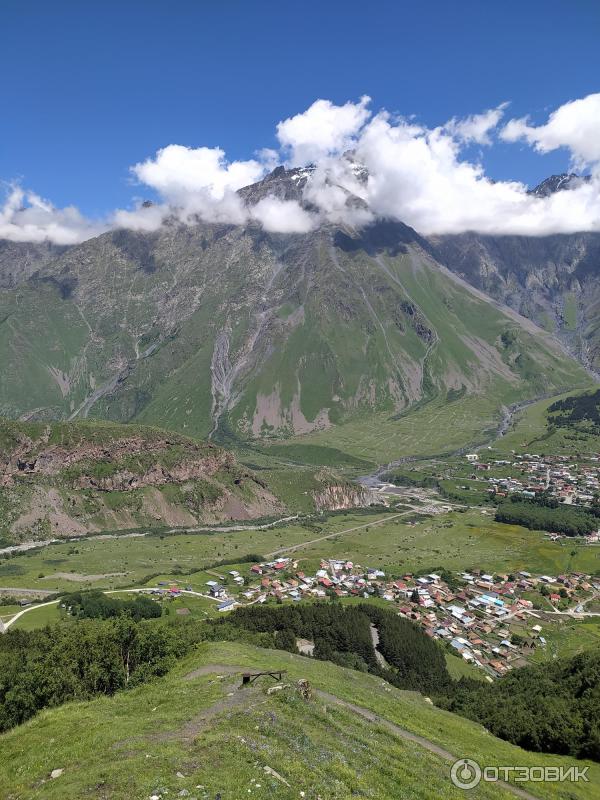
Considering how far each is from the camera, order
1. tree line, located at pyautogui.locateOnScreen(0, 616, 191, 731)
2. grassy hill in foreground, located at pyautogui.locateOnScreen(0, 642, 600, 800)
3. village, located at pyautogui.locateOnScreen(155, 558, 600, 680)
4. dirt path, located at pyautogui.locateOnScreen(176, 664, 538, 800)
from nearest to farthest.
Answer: grassy hill in foreground, located at pyautogui.locateOnScreen(0, 642, 600, 800), dirt path, located at pyautogui.locateOnScreen(176, 664, 538, 800), tree line, located at pyautogui.locateOnScreen(0, 616, 191, 731), village, located at pyautogui.locateOnScreen(155, 558, 600, 680)

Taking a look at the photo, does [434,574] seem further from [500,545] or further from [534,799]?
[534,799]

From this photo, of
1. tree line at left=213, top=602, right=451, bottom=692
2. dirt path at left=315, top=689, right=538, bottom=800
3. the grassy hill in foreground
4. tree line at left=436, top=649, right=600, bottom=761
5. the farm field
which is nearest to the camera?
the grassy hill in foreground

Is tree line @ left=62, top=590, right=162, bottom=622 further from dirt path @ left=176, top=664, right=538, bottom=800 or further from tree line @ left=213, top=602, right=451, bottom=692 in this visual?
dirt path @ left=176, top=664, right=538, bottom=800

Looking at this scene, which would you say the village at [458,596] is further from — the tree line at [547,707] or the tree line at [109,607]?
the tree line at [547,707]

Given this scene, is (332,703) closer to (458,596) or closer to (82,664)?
(82,664)
